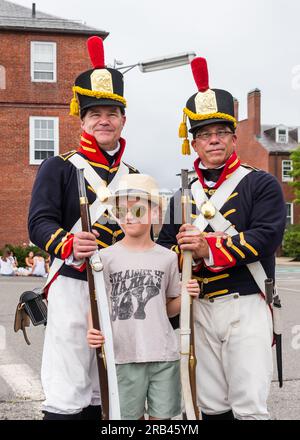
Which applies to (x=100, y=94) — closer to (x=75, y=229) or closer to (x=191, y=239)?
(x=75, y=229)

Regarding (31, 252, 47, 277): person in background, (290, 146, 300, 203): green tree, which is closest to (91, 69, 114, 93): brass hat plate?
(31, 252, 47, 277): person in background

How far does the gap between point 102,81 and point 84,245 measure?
1.00 metres

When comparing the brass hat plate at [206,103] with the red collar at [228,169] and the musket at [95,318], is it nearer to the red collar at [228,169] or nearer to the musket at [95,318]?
the red collar at [228,169]

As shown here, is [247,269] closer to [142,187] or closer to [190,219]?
[190,219]

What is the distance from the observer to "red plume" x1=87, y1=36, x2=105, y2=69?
341cm

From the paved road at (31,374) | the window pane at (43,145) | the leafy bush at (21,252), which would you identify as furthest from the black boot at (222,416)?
the window pane at (43,145)

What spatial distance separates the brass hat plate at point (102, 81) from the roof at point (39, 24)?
68.8ft

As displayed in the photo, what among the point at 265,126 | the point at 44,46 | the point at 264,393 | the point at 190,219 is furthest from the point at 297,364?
the point at 265,126

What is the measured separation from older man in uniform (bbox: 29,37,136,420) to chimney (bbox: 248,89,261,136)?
1529 inches

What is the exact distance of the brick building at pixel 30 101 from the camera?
23.5m

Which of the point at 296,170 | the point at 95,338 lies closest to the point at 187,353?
the point at 95,338

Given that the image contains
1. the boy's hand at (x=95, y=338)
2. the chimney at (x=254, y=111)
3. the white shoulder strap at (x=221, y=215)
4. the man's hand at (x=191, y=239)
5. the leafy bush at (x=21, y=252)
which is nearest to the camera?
the boy's hand at (x=95, y=338)

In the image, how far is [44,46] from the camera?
78.5 ft

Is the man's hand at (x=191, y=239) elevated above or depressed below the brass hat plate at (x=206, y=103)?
below
